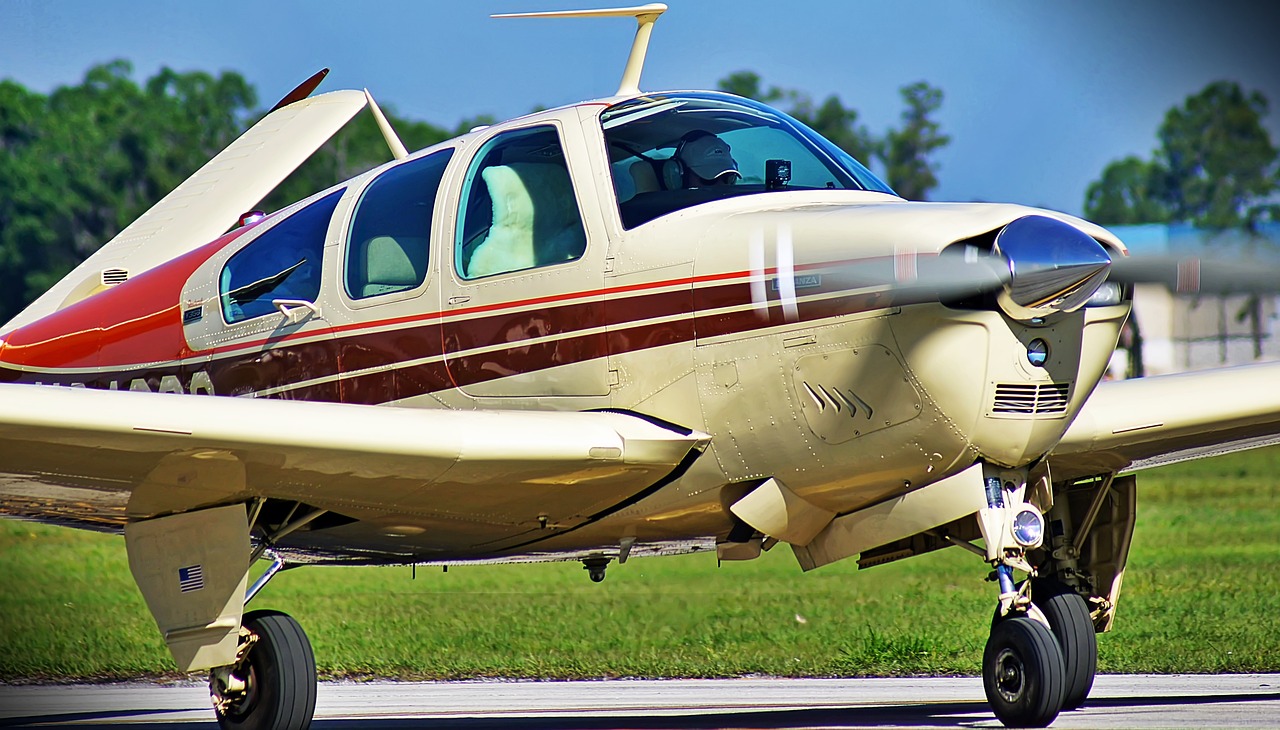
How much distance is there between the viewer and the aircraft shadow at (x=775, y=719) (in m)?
7.90

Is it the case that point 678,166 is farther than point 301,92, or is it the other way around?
point 301,92

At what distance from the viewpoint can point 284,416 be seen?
21.4ft

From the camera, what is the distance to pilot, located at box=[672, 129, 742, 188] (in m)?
A: 7.09

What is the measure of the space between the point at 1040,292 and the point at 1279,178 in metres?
3.68

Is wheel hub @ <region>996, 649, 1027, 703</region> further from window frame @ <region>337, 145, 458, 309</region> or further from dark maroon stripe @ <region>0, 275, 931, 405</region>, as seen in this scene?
window frame @ <region>337, 145, 458, 309</region>

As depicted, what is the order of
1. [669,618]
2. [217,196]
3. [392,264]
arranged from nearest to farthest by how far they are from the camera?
[392,264] → [217,196] → [669,618]

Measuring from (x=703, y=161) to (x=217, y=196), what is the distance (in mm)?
5042

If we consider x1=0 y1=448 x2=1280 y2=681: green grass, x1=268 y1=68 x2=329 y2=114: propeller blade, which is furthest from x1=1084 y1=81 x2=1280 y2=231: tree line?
x1=268 y1=68 x2=329 y2=114: propeller blade

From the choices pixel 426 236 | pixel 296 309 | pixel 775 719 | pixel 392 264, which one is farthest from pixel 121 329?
pixel 775 719

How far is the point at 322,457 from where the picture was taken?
6625 millimetres

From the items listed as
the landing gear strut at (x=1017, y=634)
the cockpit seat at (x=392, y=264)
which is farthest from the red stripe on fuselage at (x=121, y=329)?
the landing gear strut at (x=1017, y=634)

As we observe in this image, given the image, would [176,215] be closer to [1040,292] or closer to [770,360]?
[770,360]

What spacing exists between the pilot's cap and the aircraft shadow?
268 cm

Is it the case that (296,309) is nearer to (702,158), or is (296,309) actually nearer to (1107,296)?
(702,158)
